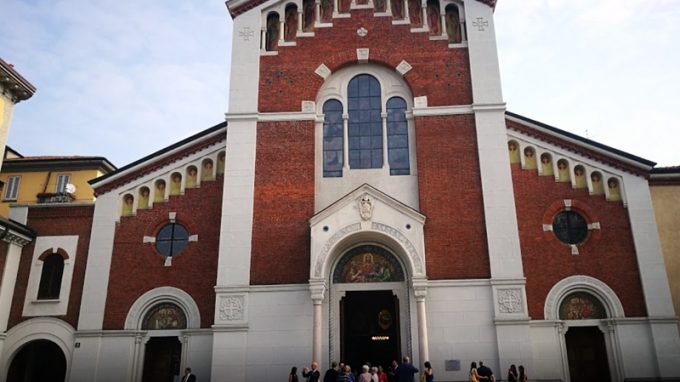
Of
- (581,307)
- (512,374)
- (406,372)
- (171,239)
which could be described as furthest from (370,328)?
(171,239)

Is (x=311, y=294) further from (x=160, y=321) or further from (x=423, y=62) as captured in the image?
(x=423, y=62)

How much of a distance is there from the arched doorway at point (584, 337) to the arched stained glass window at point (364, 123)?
27.6 ft

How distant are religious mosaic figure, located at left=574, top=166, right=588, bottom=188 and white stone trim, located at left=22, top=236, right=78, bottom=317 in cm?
1907

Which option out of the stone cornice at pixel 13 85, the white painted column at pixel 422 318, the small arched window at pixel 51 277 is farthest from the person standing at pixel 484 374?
the stone cornice at pixel 13 85

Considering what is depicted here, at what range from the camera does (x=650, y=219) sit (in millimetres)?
20703

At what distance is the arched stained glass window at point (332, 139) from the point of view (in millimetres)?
22156

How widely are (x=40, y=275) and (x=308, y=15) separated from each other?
14674 mm

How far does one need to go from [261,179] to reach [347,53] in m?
6.10

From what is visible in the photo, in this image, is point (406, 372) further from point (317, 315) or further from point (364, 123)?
point (364, 123)

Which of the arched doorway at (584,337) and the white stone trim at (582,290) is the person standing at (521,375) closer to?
the white stone trim at (582,290)

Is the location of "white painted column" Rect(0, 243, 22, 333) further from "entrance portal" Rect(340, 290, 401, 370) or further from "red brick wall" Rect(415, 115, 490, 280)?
"red brick wall" Rect(415, 115, 490, 280)

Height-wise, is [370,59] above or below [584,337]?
above

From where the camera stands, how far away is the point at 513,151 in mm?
22047

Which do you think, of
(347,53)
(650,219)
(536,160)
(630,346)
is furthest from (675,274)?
(347,53)
